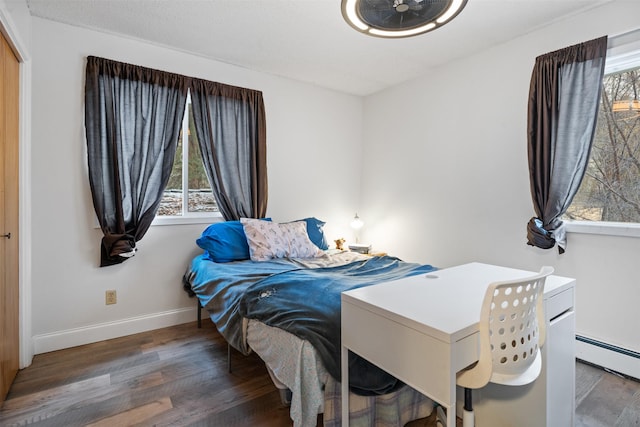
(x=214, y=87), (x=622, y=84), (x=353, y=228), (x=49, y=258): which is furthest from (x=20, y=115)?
(x=622, y=84)

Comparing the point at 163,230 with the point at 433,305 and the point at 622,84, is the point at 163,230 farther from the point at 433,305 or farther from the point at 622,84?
the point at 622,84

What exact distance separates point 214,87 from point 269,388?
256cm

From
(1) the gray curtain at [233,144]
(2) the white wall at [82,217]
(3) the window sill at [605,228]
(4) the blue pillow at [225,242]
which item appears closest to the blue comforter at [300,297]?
(4) the blue pillow at [225,242]

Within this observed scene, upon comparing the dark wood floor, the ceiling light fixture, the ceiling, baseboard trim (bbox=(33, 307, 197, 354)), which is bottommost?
the dark wood floor

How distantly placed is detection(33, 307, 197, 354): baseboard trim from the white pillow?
0.93m

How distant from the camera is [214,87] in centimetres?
300

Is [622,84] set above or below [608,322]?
above

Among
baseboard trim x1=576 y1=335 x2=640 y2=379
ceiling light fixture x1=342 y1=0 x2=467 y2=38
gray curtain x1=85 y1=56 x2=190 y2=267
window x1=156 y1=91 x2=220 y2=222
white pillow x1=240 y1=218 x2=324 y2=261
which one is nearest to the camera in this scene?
ceiling light fixture x1=342 y1=0 x2=467 y2=38

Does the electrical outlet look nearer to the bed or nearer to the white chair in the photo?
the bed

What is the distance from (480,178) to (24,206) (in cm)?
348

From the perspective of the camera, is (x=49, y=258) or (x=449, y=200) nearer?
(x=49, y=258)

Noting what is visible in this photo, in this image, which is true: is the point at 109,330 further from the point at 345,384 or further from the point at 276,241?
the point at 345,384

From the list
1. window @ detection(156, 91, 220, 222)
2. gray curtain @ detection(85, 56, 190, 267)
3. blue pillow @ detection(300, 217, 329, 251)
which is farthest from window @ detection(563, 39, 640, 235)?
gray curtain @ detection(85, 56, 190, 267)

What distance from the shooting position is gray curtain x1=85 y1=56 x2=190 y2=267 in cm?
247
